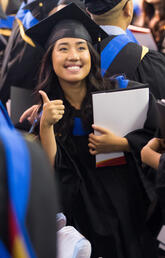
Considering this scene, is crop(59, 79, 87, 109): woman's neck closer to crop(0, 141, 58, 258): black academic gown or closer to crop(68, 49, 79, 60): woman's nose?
crop(68, 49, 79, 60): woman's nose

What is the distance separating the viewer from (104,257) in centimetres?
169

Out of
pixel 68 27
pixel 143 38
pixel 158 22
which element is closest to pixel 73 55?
pixel 68 27

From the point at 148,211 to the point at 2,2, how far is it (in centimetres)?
182

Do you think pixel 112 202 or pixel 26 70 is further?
pixel 26 70

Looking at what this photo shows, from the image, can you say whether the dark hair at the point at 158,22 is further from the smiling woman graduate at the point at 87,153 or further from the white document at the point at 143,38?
the smiling woman graduate at the point at 87,153

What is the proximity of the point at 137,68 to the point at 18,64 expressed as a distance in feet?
2.77

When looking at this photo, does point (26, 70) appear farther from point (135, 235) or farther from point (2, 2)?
point (135, 235)

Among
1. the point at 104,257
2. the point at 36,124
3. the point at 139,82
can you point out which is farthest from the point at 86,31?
the point at 104,257

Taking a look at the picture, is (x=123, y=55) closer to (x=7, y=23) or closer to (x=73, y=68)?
(x=73, y=68)

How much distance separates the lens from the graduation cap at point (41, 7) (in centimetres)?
215

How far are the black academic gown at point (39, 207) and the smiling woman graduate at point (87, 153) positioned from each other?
1103 millimetres

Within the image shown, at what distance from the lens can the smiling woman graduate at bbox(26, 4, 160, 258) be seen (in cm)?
164

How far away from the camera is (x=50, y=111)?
5.02 feet

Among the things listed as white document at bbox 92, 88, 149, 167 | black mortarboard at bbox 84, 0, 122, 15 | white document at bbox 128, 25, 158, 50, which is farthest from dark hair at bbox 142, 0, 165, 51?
white document at bbox 92, 88, 149, 167
